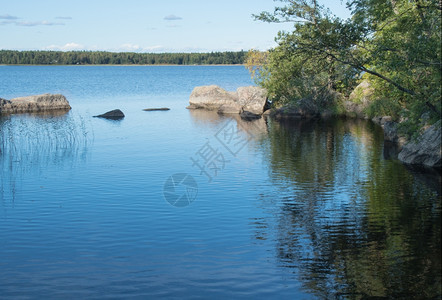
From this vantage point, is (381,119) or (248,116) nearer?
(381,119)

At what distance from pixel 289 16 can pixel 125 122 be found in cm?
2531

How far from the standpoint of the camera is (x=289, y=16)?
21844 millimetres

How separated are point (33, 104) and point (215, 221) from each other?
132 ft

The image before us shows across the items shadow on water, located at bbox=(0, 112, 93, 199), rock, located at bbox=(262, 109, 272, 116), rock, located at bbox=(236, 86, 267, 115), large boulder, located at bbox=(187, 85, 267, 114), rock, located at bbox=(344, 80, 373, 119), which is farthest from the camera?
large boulder, located at bbox=(187, 85, 267, 114)

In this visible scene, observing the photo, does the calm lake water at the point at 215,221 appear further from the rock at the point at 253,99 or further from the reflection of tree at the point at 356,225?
the rock at the point at 253,99

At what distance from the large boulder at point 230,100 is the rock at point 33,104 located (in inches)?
576

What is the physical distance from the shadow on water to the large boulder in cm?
1584

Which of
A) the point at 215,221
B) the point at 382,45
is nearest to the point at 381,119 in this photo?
the point at 382,45

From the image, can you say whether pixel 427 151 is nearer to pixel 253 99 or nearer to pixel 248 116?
pixel 248 116

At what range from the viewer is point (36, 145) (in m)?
31.1

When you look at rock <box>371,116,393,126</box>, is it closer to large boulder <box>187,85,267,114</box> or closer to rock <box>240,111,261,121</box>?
rock <box>240,111,261,121</box>

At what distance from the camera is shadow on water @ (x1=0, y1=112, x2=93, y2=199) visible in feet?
79.6

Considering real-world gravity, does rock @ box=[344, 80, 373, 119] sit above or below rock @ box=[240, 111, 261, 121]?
above

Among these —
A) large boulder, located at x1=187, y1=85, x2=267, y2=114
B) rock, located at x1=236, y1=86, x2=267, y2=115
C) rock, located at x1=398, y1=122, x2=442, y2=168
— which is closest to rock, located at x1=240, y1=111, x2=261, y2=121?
rock, located at x1=236, y1=86, x2=267, y2=115
